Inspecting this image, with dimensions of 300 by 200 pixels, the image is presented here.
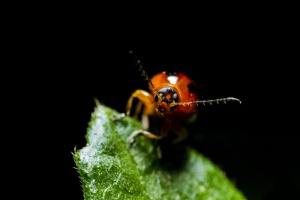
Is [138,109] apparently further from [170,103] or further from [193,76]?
[193,76]

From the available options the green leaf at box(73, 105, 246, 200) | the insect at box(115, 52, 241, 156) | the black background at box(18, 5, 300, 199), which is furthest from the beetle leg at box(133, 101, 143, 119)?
the black background at box(18, 5, 300, 199)

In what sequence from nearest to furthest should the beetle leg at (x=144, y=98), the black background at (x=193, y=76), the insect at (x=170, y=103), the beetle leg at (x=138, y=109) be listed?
the insect at (x=170, y=103) < the beetle leg at (x=144, y=98) < the beetle leg at (x=138, y=109) < the black background at (x=193, y=76)

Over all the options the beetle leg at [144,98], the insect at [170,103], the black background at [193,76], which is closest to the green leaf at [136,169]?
the insect at [170,103]

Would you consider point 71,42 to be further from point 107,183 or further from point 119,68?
point 107,183

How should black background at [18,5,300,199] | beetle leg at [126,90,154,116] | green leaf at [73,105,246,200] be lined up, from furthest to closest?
black background at [18,5,300,199]
beetle leg at [126,90,154,116]
green leaf at [73,105,246,200]

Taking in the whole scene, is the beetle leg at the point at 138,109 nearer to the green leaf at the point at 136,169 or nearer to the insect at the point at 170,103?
the insect at the point at 170,103

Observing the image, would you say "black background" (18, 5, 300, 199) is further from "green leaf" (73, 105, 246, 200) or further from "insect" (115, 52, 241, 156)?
"green leaf" (73, 105, 246, 200)

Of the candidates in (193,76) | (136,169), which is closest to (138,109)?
(136,169)
